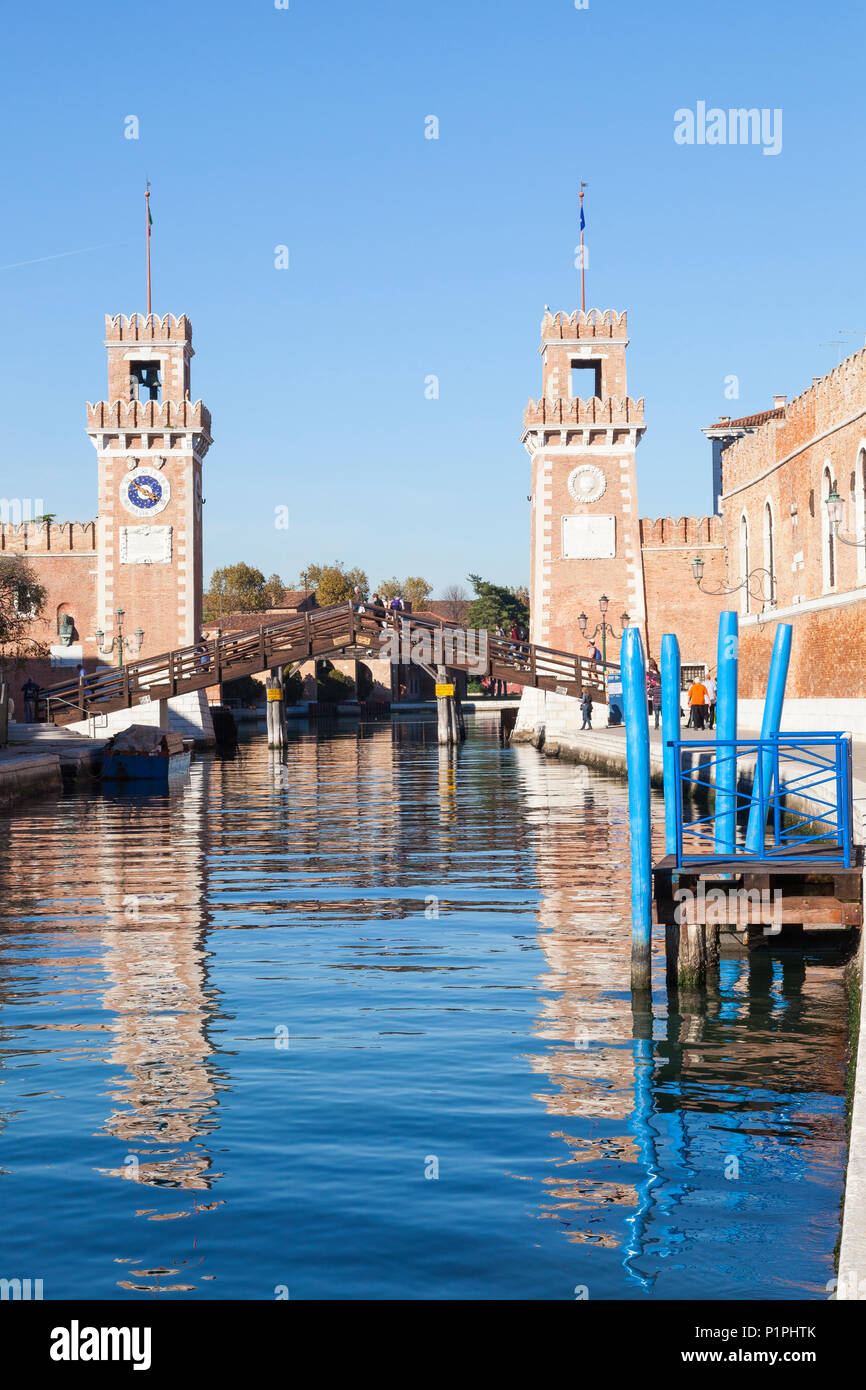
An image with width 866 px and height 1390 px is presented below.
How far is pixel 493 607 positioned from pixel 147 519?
4771 centimetres

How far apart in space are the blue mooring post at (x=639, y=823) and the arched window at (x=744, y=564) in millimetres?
30212

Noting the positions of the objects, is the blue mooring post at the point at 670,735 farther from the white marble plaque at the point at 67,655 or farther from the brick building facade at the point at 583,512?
the white marble plaque at the point at 67,655

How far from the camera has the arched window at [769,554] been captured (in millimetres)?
36531

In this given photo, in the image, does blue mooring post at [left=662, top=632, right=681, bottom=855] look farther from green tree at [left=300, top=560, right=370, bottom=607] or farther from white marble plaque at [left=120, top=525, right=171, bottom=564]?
green tree at [left=300, top=560, right=370, bottom=607]

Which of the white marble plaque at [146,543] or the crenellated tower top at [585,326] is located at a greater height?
the crenellated tower top at [585,326]

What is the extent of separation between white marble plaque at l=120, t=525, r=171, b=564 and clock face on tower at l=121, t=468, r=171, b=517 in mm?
548

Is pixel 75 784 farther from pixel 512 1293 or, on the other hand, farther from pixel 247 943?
pixel 512 1293

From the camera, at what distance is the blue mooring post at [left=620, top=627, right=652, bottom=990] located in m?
10.0

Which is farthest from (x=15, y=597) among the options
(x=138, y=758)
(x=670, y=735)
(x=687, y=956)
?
(x=687, y=956)

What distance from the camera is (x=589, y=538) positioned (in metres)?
49.7

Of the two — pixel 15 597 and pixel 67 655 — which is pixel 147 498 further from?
pixel 15 597

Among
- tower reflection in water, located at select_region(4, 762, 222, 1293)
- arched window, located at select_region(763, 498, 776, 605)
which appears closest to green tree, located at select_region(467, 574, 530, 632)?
arched window, located at select_region(763, 498, 776, 605)

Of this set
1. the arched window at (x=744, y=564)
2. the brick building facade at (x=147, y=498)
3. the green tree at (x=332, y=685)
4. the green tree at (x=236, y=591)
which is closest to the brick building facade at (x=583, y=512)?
the arched window at (x=744, y=564)
